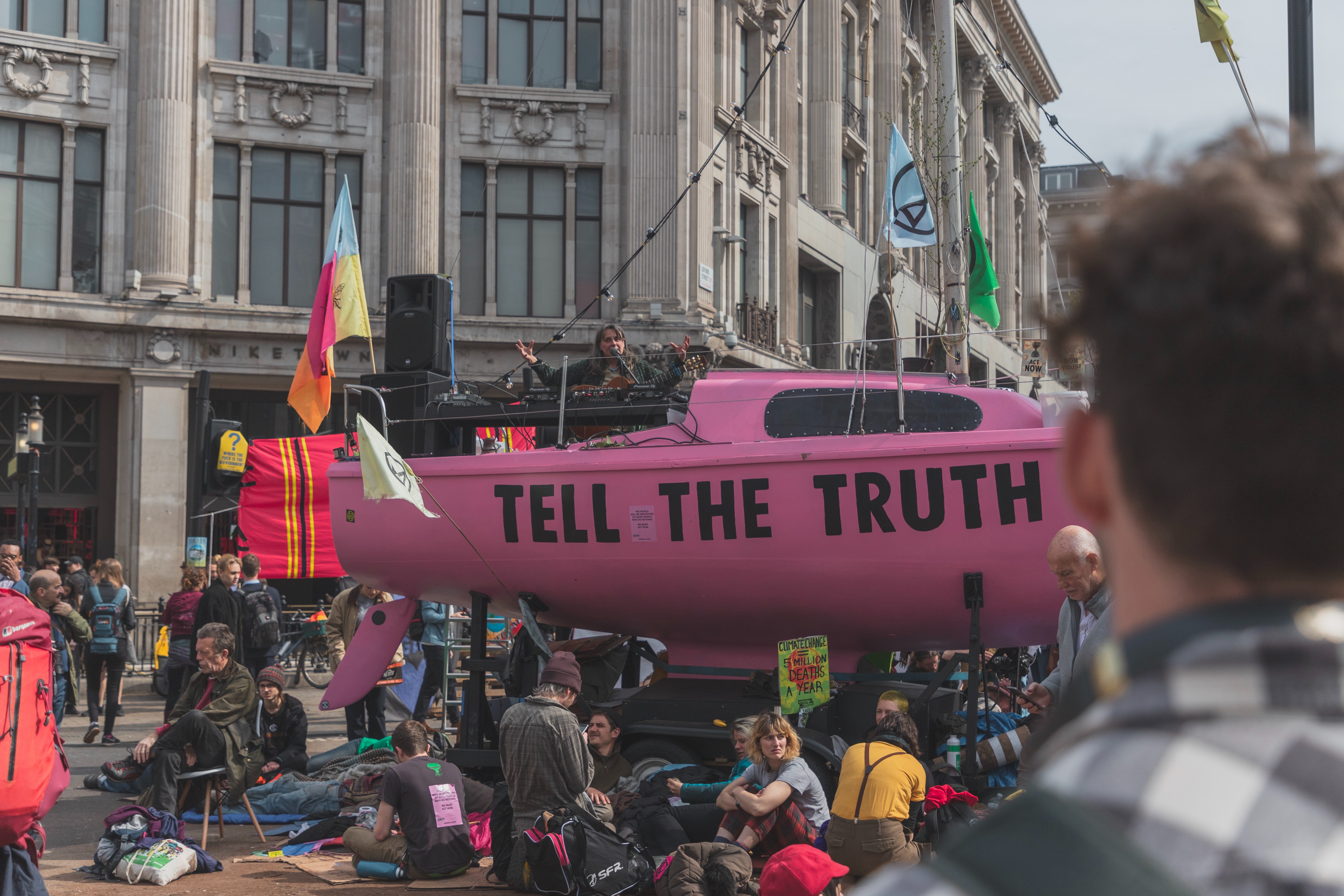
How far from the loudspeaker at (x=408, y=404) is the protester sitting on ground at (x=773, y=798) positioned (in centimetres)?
433

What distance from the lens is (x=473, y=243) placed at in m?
25.0

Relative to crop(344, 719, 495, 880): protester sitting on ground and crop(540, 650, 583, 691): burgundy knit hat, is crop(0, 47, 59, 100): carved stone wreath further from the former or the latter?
crop(540, 650, 583, 691): burgundy knit hat

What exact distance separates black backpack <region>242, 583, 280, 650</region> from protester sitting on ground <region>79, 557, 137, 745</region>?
1642 mm

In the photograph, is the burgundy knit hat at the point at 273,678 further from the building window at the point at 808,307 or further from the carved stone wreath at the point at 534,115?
the building window at the point at 808,307

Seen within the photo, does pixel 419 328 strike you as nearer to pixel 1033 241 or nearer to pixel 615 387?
pixel 615 387

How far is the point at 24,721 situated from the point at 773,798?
4.19 m

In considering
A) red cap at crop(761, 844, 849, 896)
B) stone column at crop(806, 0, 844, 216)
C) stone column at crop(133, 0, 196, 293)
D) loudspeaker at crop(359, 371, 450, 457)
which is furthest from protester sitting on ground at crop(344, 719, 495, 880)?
stone column at crop(806, 0, 844, 216)

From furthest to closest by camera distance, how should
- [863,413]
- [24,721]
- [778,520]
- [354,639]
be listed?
[354,639] < [863,413] < [778,520] < [24,721]

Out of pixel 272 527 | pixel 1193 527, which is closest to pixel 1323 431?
pixel 1193 527

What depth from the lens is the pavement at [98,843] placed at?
8.12 meters

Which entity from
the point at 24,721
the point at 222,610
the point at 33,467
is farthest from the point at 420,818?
the point at 33,467

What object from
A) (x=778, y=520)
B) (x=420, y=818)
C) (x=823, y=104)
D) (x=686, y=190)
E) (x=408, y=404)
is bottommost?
(x=420, y=818)

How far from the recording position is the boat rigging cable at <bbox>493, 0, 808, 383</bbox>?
587 inches

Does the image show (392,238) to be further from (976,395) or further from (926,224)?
(976,395)
